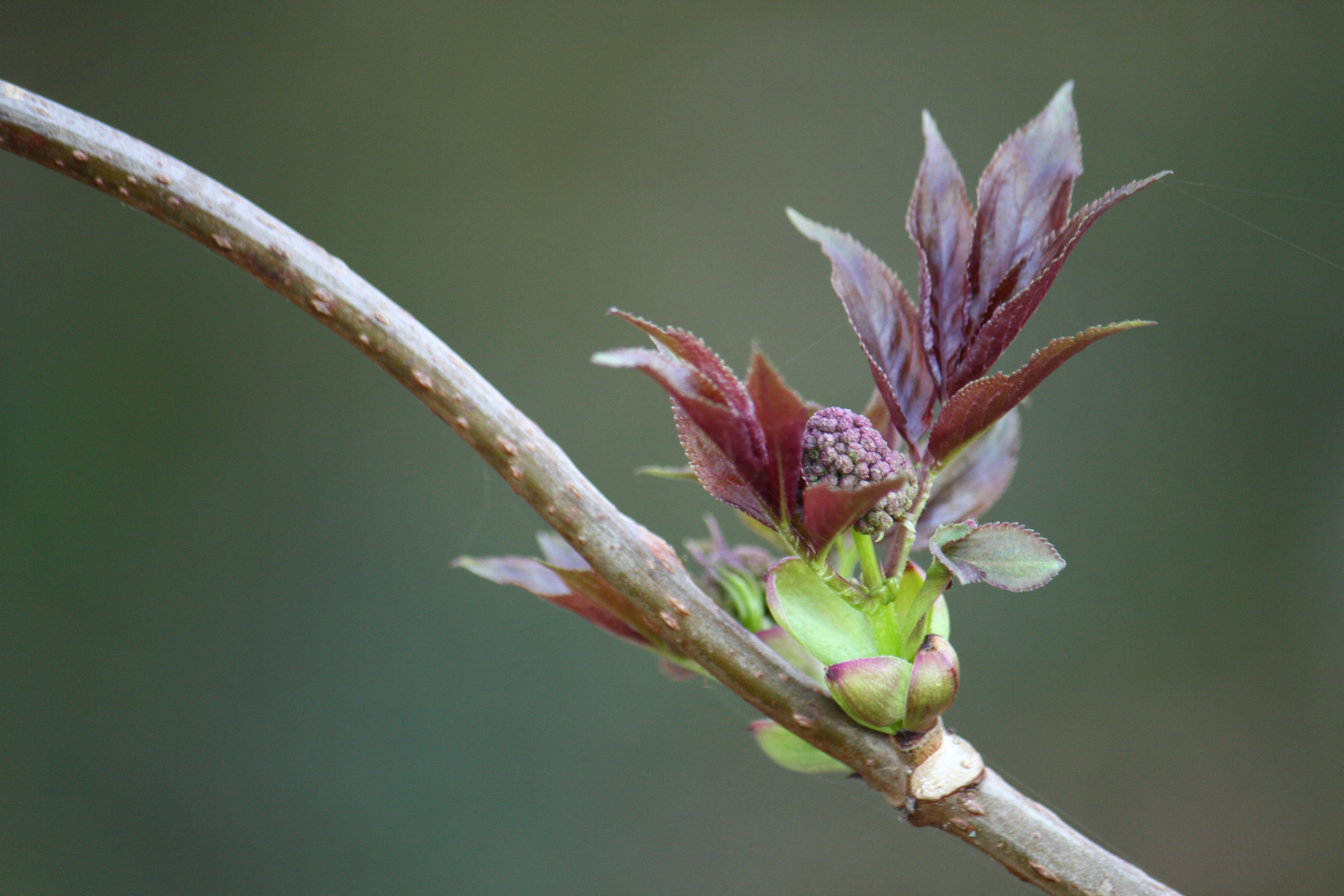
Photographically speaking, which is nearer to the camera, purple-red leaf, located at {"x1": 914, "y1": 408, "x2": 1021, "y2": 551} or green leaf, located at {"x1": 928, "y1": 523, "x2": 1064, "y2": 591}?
green leaf, located at {"x1": 928, "y1": 523, "x2": 1064, "y2": 591}

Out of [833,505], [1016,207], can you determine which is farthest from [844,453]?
[1016,207]

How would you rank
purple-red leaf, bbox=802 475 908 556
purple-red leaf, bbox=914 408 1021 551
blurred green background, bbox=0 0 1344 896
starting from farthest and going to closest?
blurred green background, bbox=0 0 1344 896 → purple-red leaf, bbox=914 408 1021 551 → purple-red leaf, bbox=802 475 908 556

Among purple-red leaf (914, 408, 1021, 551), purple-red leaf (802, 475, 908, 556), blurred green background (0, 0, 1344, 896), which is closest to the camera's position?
purple-red leaf (802, 475, 908, 556)

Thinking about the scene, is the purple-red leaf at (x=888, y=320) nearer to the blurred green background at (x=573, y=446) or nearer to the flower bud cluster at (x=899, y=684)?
the flower bud cluster at (x=899, y=684)

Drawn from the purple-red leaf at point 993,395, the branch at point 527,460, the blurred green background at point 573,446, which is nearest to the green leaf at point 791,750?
the branch at point 527,460

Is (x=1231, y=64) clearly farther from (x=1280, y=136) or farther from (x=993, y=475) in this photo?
(x=993, y=475)

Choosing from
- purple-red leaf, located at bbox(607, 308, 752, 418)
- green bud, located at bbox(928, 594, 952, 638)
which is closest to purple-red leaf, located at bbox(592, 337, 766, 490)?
purple-red leaf, located at bbox(607, 308, 752, 418)

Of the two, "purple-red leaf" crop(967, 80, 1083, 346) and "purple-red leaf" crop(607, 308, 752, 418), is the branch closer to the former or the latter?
"purple-red leaf" crop(607, 308, 752, 418)

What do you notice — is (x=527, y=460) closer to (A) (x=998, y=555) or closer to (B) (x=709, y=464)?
(B) (x=709, y=464)
